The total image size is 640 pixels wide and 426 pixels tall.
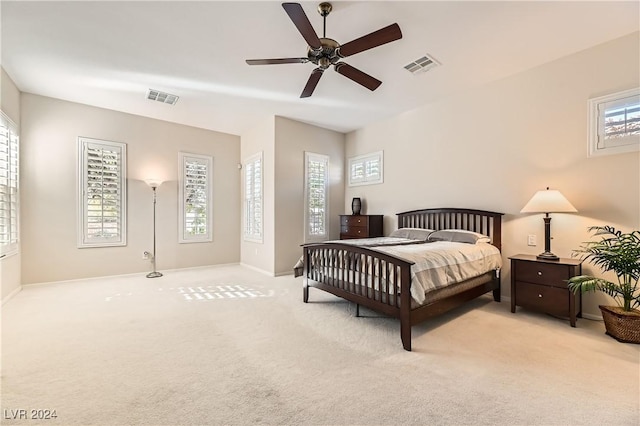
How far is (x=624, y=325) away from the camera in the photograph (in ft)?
8.29

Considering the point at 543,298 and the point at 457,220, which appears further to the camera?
the point at 457,220

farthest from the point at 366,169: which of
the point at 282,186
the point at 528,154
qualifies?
the point at 528,154

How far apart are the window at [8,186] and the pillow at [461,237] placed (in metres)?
5.76

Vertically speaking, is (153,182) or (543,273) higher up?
(153,182)

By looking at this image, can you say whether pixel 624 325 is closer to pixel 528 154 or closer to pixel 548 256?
pixel 548 256

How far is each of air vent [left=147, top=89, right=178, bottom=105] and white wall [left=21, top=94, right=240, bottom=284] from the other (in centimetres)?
109

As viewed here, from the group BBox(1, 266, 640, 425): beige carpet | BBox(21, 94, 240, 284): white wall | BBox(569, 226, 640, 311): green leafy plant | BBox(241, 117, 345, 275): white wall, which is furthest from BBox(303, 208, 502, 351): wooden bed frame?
BBox(21, 94, 240, 284): white wall

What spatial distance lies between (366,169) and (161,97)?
3924 millimetres

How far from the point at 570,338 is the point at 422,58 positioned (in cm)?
330

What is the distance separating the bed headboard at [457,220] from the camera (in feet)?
12.7

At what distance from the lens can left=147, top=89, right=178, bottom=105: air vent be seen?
14.1ft

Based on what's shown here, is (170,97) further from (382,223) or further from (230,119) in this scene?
(382,223)

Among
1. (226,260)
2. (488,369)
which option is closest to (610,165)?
(488,369)

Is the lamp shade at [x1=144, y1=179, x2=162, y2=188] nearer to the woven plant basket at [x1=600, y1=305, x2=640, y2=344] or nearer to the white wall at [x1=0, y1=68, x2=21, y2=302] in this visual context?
the white wall at [x1=0, y1=68, x2=21, y2=302]
